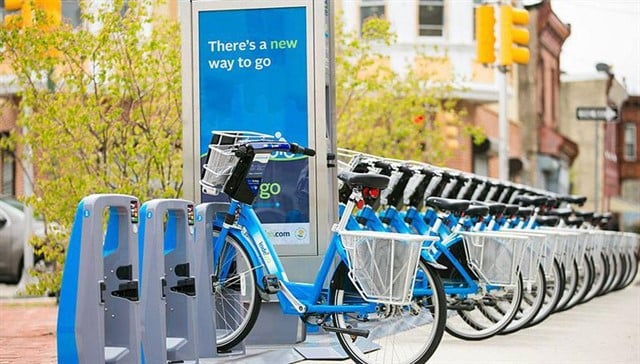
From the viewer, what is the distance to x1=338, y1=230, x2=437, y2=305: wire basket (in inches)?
336

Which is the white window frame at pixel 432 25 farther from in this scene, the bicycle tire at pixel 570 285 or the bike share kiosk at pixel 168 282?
the bike share kiosk at pixel 168 282

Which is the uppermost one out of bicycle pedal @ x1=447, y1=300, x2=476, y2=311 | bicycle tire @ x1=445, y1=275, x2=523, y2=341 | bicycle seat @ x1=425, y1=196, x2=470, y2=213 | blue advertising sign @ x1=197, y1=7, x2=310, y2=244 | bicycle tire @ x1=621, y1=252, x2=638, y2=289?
blue advertising sign @ x1=197, y1=7, x2=310, y2=244

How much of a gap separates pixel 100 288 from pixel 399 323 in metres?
2.50

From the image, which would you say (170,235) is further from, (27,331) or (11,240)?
(11,240)

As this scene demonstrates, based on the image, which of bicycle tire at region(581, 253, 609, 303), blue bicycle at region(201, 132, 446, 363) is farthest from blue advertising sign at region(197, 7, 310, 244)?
bicycle tire at region(581, 253, 609, 303)

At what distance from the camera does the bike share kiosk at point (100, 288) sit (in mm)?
7074

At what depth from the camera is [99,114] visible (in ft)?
44.4

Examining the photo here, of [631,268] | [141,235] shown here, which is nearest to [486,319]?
[141,235]

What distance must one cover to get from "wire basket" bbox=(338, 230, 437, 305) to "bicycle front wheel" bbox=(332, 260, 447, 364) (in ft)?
0.68

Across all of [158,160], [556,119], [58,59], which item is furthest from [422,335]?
[556,119]

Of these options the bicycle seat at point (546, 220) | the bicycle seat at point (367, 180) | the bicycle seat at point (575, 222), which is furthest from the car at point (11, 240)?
the bicycle seat at point (367, 180)

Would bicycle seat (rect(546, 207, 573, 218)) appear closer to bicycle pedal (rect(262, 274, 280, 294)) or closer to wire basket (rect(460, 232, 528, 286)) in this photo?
wire basket (rect(460, 232, 528, 286))

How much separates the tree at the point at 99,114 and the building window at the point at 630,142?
62.2 m

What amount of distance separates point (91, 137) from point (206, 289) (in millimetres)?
5097
